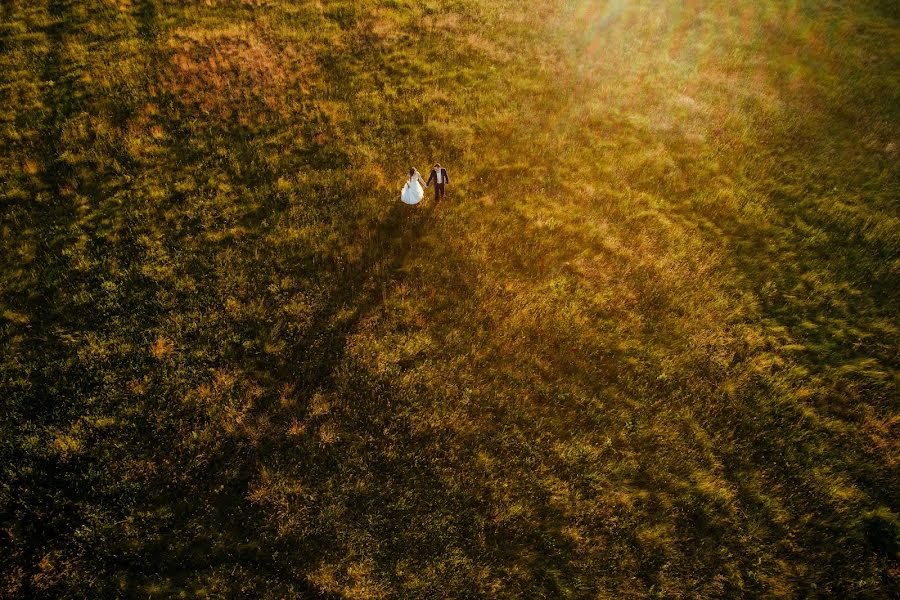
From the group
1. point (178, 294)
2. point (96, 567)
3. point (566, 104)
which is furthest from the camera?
point (566, 104)

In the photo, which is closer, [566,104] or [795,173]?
[795,173]

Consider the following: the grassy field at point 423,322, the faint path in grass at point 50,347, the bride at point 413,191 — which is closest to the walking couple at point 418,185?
the bride at point 413,191

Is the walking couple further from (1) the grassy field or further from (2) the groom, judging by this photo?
(1) the grassy field

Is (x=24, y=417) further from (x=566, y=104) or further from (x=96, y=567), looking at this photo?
(x=566, y=104)

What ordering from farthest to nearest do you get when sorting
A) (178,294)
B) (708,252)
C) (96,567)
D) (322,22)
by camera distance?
(322,22) < (708,252) < (178,294) < (96,567)

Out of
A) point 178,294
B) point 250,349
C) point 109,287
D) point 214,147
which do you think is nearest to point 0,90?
point 214,147

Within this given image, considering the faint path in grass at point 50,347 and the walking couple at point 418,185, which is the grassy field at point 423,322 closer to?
the faint path in grass at point 50,347

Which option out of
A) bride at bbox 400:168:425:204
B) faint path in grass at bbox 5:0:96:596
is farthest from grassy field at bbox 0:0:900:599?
bride at bbox 400:168:425:204

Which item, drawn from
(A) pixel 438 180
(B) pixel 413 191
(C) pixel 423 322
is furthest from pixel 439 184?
(C) pixel 423 322
